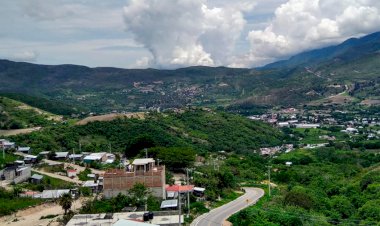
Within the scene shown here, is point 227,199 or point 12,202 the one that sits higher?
point 12,202

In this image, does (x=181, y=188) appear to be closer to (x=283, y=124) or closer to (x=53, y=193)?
(x=53, y=193)

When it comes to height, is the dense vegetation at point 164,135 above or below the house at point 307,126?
above

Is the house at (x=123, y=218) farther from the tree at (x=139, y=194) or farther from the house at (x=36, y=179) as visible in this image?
the house at (x=36, y=179)

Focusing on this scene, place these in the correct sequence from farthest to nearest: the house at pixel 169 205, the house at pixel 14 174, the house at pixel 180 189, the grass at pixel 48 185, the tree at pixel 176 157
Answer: the tree at pixel 176 157 → the house at pixel 14 174 → the grass at pixel 48 185 → the house at pixel 180 189 → the house at pixel 169 205

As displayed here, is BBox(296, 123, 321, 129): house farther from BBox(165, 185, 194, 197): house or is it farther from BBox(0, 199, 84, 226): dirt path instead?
BBox(0, 199, 84, 226): dirt path

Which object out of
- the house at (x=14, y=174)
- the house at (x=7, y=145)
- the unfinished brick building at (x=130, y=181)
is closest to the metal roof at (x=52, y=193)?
the house at (x=14, y=174)

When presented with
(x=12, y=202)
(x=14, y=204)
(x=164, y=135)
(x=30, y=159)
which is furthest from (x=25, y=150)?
(x=14, y=204)

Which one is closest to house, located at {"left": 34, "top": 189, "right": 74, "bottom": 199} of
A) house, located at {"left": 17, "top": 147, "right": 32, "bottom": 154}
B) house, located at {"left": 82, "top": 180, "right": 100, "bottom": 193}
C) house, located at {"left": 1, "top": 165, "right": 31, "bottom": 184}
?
house, located at {"left": 82, "top": 180, "right": 100, "bottom": 193}

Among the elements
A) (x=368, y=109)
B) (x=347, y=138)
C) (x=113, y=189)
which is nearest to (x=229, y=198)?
(x=113, y=189)
